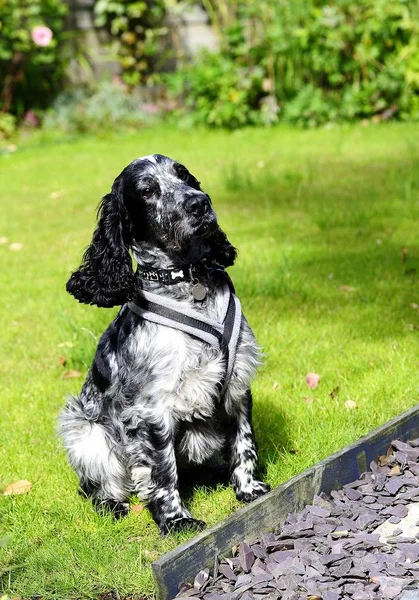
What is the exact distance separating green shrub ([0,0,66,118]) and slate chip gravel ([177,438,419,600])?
11756 mm

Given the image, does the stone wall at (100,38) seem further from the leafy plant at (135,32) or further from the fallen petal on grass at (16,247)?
the fallen petal on grass at (16,247)

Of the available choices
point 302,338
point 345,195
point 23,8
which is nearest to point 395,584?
point 302,338

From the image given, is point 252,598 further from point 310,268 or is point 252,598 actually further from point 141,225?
point 310,268

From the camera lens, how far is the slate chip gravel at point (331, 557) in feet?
10.4

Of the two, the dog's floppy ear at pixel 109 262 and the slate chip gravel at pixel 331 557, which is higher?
the dog's floppy ear at pixel 109 262

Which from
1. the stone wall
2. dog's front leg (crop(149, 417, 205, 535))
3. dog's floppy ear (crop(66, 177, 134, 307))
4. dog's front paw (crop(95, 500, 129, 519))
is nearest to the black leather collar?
dog's floppy ear (crop(66, 177, 134, 307))

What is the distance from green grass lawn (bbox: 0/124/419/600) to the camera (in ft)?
13.0

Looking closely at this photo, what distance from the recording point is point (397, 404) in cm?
472

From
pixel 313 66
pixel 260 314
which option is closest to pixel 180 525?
pixel 260 314

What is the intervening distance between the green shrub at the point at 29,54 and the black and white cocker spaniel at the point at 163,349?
1089 cm

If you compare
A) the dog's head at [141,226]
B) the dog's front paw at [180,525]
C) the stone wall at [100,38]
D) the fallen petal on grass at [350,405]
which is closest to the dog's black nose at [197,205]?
the dog's head at [141,226]

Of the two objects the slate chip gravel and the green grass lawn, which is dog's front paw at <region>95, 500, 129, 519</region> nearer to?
the green grass lawn

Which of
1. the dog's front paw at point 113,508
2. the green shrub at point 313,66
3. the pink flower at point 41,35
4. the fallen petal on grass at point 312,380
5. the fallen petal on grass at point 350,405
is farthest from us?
the pink flower at point 41,35

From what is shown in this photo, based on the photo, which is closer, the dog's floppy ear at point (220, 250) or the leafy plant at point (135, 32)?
the dog's floppy ear at point (220, 250)
